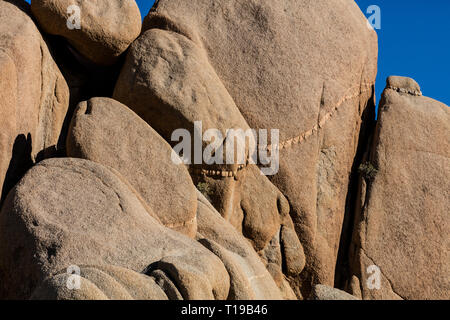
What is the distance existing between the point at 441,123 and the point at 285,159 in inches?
125

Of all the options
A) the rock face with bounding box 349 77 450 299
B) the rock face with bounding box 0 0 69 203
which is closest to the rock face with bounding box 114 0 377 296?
the rock face with bounding box 349 77 450 299

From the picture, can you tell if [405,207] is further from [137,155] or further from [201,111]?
[137,155]

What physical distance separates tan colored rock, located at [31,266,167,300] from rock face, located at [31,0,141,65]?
19.2 ft

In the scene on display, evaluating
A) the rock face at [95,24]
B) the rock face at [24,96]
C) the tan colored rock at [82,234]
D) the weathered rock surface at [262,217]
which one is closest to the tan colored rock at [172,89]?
the rock face at [95,24]

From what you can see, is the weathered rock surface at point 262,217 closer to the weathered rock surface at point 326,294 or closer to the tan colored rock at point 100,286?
the weathered rock surface at point 326,294

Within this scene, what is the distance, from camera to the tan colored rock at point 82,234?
8.07 m

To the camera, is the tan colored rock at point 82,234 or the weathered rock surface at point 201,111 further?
the weathered rock surface at point 201,111

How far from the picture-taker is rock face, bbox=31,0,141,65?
12.0 m

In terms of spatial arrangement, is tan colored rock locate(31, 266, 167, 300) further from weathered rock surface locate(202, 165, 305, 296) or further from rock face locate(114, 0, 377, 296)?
rock face locate(114, 0, 377, 296)

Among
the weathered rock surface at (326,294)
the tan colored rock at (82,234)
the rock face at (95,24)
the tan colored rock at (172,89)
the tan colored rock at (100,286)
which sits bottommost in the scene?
the weathered rock surface at (326,294)

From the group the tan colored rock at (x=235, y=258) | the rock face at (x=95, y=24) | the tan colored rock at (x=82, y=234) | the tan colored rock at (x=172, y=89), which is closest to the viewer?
the tan colored rock at (x=82, y=234)

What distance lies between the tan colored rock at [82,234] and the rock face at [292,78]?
3155 millimetres

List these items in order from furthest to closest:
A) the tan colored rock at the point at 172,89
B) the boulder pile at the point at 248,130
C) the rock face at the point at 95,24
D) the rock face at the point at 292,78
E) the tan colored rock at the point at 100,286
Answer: the rock face at the point at 292,78 < the rock face at the point at 95,24 < the tan colored rock at the point at 172,89 < the boulder pile at the point at 248,130 < the tan colored rock at the point at 100,286

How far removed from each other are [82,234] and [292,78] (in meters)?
5.98
